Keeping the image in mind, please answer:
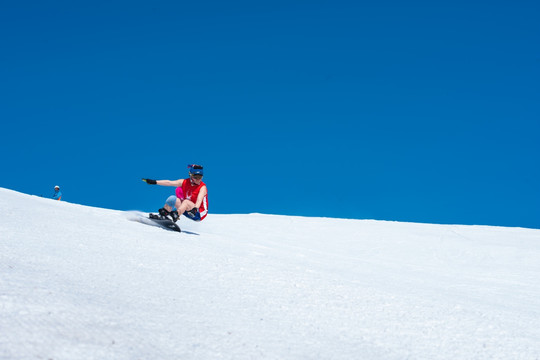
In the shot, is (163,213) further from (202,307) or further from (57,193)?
(57,193)

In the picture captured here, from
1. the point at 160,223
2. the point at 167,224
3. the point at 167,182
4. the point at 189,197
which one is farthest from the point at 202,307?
the point at 167,182

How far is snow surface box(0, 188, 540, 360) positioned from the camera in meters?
2.23

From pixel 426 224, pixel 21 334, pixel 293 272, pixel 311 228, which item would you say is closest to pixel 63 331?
pixel 21 334

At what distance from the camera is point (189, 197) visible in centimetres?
758

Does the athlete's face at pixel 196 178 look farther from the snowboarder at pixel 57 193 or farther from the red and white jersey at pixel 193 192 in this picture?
the snowboarder at pixel 57 193

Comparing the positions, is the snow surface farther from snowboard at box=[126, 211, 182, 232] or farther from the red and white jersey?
the red and white jersey

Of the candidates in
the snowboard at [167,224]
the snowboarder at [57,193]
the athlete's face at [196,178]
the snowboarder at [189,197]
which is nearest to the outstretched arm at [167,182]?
the snowboarder at [189,197]

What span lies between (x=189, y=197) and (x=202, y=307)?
15.5ft

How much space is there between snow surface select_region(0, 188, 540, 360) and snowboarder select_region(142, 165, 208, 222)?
140 centimetres

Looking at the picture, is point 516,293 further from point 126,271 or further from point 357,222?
A: point 357,222

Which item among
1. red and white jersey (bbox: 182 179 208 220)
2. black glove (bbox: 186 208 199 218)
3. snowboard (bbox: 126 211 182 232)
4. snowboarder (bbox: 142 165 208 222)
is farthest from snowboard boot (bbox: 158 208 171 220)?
red and white jersey (bbox: 182 179 208 220)

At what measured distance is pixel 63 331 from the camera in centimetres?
214

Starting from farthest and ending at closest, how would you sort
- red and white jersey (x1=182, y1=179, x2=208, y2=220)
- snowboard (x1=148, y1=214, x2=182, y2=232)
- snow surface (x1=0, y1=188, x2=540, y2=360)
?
red and white jersey (x1=182, y1=179, x2=208, y2=220) → snowboard (x1=148, y1=214, x2=182, y2=232) → snow surface (x1=0, y1=188, x2=540, y2=360)

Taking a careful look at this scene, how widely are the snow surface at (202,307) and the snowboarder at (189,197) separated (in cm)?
140
